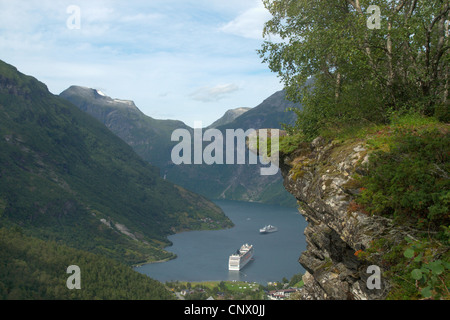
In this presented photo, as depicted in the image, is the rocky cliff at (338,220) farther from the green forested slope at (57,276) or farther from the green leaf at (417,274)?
the green forested slope at (57,276)

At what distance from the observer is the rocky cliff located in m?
8.78

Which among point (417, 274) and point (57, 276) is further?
point (57, 276)

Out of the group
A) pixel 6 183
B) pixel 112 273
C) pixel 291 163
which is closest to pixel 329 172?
pixel 291 163

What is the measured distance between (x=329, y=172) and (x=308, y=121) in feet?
14.5

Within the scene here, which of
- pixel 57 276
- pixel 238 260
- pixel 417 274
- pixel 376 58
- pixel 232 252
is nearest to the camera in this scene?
pixel 417 274

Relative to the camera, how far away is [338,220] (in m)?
10.1

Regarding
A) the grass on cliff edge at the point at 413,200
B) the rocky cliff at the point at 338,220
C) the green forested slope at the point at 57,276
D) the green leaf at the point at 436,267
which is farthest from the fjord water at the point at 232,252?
the green leaf at the point at 436,267

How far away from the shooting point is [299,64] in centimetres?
1675

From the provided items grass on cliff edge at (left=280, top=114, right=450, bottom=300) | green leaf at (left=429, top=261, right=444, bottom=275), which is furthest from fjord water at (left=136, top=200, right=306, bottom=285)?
green leaf at (left=429, top=261, right=444, bottom=275)

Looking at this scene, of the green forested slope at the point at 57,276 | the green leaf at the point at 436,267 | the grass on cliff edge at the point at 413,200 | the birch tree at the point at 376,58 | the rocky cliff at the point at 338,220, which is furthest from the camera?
the green forested slope at the point at 57,276

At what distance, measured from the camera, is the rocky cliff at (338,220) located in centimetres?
878

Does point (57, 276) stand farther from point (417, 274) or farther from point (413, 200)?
point (417, 274)

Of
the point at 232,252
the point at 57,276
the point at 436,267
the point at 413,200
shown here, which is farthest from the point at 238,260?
the point at 436,267
